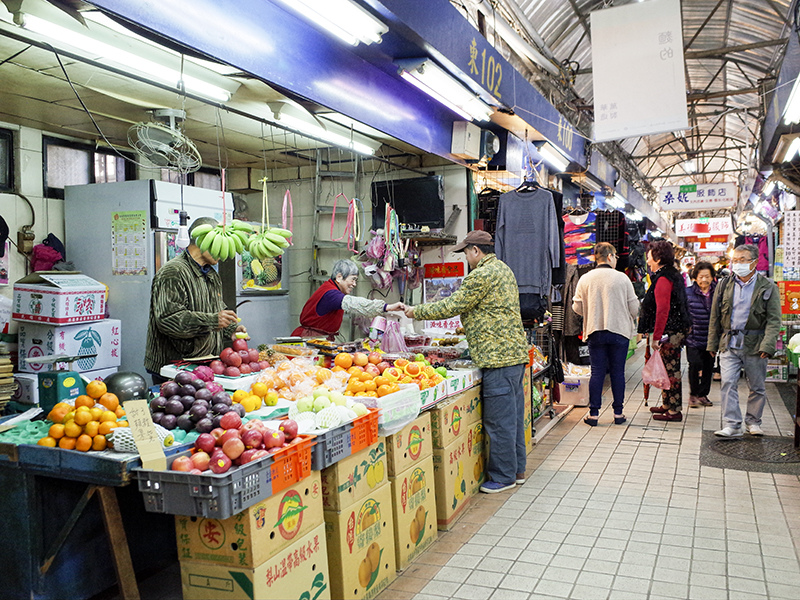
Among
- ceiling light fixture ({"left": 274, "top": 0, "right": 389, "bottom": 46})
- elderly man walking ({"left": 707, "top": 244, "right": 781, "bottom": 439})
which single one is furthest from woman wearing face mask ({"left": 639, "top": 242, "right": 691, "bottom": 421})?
ceiling light fixture ({"left": 274, "top": 0, "right": 389, "bottom": 46})

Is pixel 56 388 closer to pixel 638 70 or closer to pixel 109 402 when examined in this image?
pixel 109 402

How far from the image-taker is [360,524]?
11.0 ft

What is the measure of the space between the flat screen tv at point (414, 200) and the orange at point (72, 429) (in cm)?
572

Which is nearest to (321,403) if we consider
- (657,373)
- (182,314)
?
(182,314)

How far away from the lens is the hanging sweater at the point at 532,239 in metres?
6.61

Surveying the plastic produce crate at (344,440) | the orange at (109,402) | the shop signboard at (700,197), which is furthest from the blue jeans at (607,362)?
the shop signboard at (700,197)

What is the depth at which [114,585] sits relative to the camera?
11.7 ft

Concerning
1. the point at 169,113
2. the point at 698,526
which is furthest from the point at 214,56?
the point at 698,526

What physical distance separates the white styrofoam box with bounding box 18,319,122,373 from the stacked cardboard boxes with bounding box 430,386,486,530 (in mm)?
3408

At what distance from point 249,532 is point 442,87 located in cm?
468

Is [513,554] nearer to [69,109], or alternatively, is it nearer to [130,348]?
[130,348]

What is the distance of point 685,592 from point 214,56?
416 centimetres

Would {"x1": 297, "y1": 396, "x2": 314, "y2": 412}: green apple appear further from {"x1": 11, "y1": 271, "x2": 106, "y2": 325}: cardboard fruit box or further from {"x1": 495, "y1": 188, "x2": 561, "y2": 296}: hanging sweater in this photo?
{"x1": 495, "y1": 188, "x2": 561, "y2": 296}: hanging sweater

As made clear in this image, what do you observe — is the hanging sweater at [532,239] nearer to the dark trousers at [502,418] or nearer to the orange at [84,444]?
the dark trousers at [502,418]
